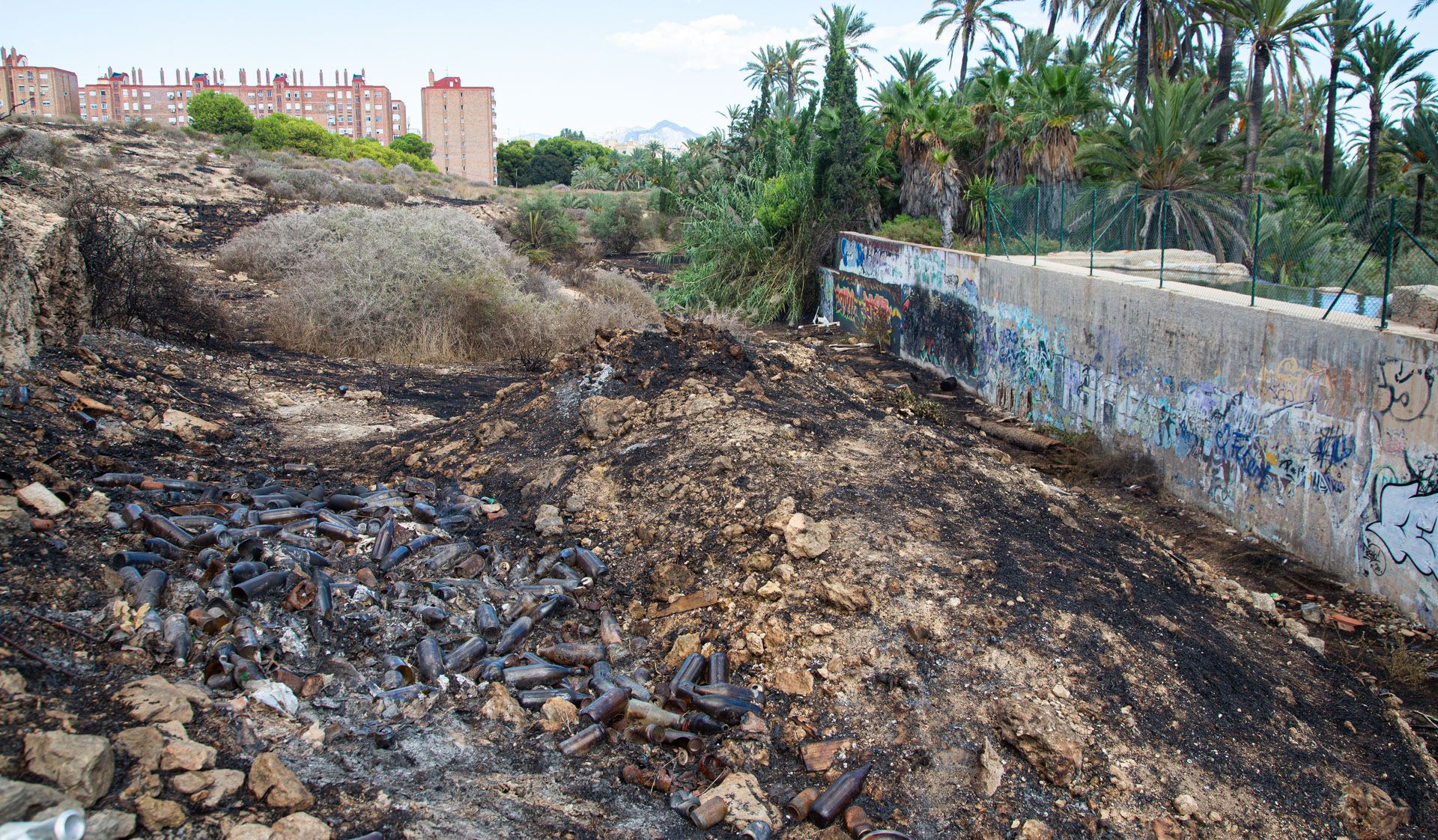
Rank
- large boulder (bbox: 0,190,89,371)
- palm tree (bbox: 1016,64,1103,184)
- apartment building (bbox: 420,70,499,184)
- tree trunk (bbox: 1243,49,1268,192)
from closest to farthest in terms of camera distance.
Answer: large boulder (bbox: 0,190,89,371), palm tree (bbox: 1016,64,1103,184), tree trunk (bbox: 1243,49,1268,192), apartment building (bbox: 420,70,499,184)

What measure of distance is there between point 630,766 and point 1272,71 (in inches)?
1525

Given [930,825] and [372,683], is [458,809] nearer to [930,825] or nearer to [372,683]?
[372,683]

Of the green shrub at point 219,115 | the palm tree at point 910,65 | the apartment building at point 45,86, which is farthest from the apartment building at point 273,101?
the palm tree at point 910,65

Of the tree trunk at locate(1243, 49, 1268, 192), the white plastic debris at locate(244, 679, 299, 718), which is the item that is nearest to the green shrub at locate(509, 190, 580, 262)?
the tree trunk at locate(1243, 49, 1268, 192)

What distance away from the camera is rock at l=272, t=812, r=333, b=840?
341 centimetres

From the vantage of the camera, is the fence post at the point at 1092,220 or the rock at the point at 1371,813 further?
the fence post at the point at 1092,220

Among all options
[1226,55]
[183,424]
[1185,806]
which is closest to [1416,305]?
[1185,806]

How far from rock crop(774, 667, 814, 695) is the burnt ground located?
0.05 ft

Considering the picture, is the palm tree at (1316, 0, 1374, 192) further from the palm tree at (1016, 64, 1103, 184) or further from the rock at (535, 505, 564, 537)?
the rock at (535, 505, 564, 537)

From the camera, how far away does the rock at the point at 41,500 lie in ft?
18.9

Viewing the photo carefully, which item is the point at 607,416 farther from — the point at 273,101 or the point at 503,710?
the point at 273,101

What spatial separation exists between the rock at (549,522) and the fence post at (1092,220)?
783cm

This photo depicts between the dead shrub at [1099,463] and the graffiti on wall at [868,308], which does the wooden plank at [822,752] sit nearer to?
the dead shrub at [1099,463]

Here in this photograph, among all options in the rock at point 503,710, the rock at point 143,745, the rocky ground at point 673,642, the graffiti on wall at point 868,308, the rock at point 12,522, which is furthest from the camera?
the graffiti on wall at point 868,308
